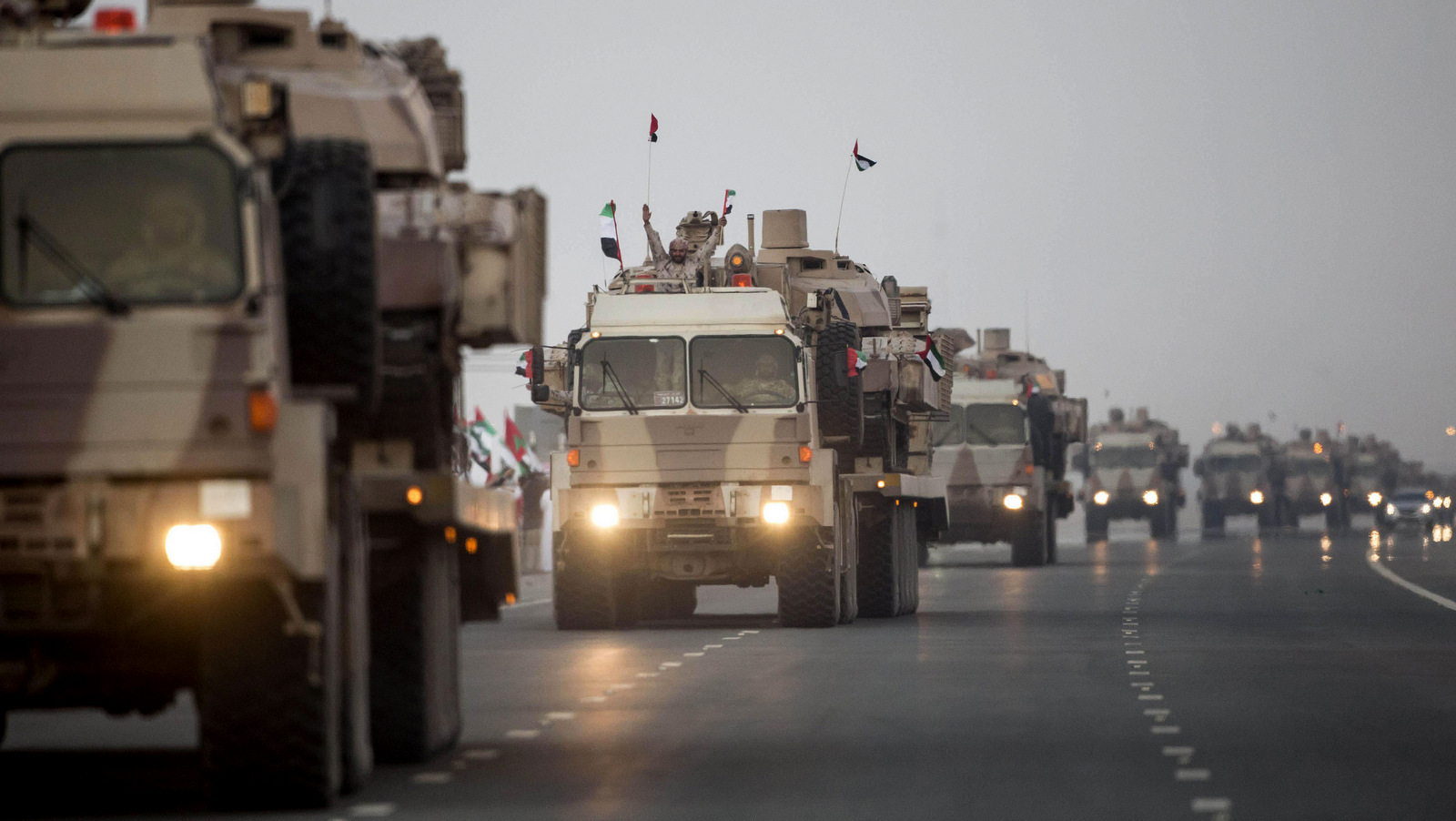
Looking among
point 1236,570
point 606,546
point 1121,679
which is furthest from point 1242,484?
point 1121,679

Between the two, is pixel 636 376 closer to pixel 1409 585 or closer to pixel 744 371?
pixel 744 371

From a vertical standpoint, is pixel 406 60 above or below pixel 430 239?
above

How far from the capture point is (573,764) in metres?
12.8

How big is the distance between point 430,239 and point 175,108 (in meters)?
1.73

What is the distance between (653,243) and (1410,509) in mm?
73467

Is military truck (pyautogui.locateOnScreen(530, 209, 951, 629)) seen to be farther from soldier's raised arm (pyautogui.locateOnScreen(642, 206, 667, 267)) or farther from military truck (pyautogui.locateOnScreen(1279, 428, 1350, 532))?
military truck (pyautogui.locateOnScreen(1279, 428, 1350, 532))

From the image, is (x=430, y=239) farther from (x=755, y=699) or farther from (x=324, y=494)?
(x=755, y=699)

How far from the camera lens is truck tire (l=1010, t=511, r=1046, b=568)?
157 ft

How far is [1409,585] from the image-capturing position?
126 feet

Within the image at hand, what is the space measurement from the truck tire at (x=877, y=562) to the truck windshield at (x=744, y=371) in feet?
13.4

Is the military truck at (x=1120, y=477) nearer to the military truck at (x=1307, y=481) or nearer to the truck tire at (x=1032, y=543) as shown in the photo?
the military truck at (x=1307, y=481)

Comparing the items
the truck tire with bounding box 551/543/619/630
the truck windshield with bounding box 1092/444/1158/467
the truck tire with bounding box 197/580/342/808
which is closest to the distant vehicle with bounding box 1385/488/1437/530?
the truck windshield with bounding box 1092/444/1158/467

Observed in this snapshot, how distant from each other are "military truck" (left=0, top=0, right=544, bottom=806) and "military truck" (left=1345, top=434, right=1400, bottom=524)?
94.6 meters

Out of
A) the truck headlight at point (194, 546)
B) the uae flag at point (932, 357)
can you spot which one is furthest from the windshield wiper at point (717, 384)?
the truck headlight at point (194, 546)
